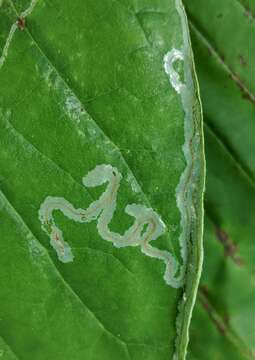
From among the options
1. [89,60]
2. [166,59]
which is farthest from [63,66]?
[166,59]

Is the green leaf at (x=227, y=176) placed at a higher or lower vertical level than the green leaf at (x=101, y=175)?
lower

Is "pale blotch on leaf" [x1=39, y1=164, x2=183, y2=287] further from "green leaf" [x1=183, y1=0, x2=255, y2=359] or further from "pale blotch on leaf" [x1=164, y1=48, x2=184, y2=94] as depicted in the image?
"green leaf" [x1=183, y1=0, x2=255, y2=359]

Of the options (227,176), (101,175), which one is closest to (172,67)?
(101,175)

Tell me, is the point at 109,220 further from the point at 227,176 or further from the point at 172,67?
the point at 227,176

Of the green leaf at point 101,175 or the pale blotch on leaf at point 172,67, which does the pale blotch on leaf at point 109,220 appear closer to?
the green leaf at point 101,175

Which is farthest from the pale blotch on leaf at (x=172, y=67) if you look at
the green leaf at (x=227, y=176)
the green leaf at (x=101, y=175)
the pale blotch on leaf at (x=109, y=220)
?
the green leaf at (x=227, y=176)

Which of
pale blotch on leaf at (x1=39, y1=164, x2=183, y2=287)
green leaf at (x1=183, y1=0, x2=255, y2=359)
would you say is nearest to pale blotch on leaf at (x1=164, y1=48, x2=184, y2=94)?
pale blotch on leaf at (x1=39, y1=164, x2=183, y2=287)
